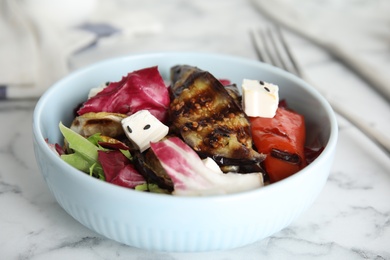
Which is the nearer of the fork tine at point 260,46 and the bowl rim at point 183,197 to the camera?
the bowl rim at point 183,197

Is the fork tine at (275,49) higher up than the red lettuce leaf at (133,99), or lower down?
lower down

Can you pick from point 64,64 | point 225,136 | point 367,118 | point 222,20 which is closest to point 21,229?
point 225,136

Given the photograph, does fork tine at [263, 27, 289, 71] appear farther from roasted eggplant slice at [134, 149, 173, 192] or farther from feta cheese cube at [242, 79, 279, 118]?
roasted eggplant slice at [134, 149, 173, 192]

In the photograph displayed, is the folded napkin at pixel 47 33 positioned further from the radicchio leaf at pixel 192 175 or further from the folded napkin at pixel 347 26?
the radicchio leaf at pixel 192 175

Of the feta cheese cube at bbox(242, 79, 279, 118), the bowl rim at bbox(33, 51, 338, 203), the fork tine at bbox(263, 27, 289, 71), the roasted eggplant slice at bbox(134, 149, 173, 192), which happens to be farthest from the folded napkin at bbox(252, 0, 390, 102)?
the roasted eggplant slice at bbox(134, 149, 173, 192)

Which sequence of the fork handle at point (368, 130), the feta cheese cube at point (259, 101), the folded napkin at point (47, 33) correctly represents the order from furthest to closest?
1. the folded napkin at point (47, 33)
2. the fork handle at point (368, 130)
3. the feta cheese cube at point (259, 101)

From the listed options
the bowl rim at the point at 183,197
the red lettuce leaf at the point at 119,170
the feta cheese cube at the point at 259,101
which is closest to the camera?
the bowl rim at the point at 183,197

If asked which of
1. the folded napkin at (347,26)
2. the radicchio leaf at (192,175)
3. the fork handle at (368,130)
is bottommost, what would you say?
the folded napkin at (347,26)

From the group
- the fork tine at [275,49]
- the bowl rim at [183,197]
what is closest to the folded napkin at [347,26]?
the fork tine at [275,49]
